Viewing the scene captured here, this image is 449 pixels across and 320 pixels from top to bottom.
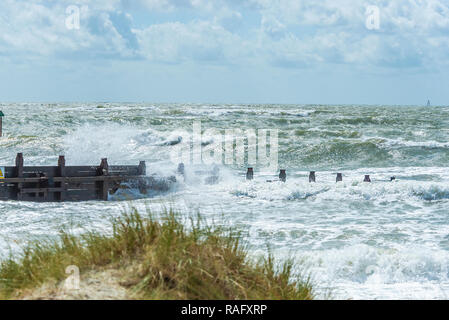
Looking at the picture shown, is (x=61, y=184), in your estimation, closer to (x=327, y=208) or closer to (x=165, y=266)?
(x=327, y=208)

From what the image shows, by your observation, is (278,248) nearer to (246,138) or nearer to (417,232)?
(417,232)

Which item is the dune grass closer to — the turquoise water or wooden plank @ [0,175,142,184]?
the turquoise water

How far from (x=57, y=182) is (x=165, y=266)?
1361 cm

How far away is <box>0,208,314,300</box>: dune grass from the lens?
180 inches

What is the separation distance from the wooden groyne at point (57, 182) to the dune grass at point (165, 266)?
1202 cm

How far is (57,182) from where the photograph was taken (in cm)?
1748

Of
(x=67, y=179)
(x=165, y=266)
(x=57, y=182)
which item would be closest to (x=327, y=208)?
(x=67, y=179)

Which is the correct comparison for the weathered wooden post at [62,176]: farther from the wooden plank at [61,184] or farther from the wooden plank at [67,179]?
the wooden plank at [67,179]

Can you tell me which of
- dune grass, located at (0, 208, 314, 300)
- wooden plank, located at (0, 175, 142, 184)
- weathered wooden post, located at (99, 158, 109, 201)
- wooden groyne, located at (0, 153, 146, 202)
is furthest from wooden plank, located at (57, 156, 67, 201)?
dune grass, located at (0, 208, 314, 300)

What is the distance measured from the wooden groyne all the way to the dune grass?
1202 cm

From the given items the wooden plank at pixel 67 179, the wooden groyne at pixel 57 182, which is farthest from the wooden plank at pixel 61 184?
the wooden plank at pixel 67 179

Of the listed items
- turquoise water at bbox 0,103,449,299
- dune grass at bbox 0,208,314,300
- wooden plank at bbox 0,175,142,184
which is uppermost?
dune grass at bbox 0,208,314,300
